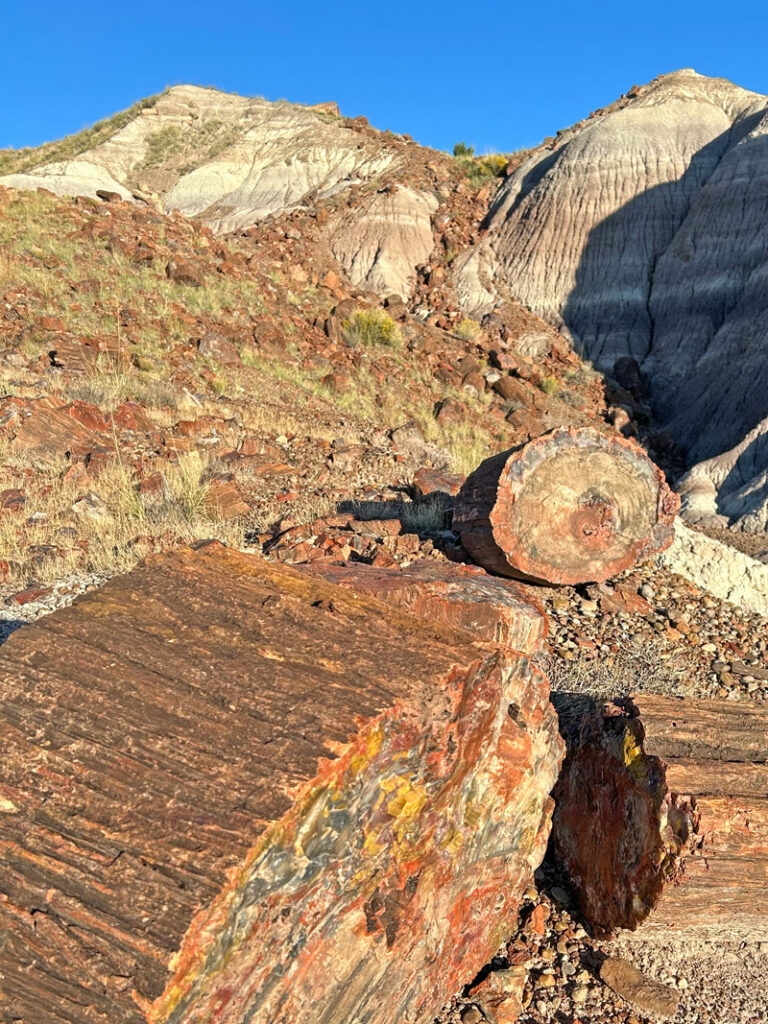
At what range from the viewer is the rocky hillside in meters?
13.4

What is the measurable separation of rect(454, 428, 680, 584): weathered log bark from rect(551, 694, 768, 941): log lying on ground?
1.90 meters

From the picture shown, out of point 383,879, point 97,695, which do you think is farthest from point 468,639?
point 97,695

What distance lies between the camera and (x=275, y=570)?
2672 millimetres

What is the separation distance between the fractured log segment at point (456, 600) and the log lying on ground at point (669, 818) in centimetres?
61

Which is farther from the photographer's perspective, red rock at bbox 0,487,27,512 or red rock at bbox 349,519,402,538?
red rock at bbox 0,487,27,512

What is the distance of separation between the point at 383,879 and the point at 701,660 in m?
3.44

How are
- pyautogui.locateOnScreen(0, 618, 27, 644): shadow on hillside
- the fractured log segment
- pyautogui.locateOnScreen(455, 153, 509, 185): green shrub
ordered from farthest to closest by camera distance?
1. pyautogui.locateOnScreen(455, 153, 509, 185): green shrub
2. pyautogui.locateOnScreen(0, 618, 27, 644): shadow on hillside
3. the fractured log segment

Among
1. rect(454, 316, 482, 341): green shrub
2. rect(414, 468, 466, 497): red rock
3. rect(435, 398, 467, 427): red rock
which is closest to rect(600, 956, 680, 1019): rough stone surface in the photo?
rect(414, 468, 466, 497): red rock

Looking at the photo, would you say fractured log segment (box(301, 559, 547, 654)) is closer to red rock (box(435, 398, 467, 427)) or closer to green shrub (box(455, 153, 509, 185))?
red rock (box(435, 398, 467, 427))

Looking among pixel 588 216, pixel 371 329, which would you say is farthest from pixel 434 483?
pixel 588 216

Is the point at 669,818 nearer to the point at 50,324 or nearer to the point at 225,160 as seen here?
the point at 50,324

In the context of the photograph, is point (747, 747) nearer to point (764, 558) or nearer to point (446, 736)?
point (446, 736)

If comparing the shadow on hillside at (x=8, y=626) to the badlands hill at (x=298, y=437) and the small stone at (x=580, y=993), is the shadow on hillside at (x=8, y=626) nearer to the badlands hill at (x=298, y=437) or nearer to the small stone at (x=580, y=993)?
the badlands hill at (x=298, y=437)

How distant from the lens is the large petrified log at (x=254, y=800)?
1.50 metres
